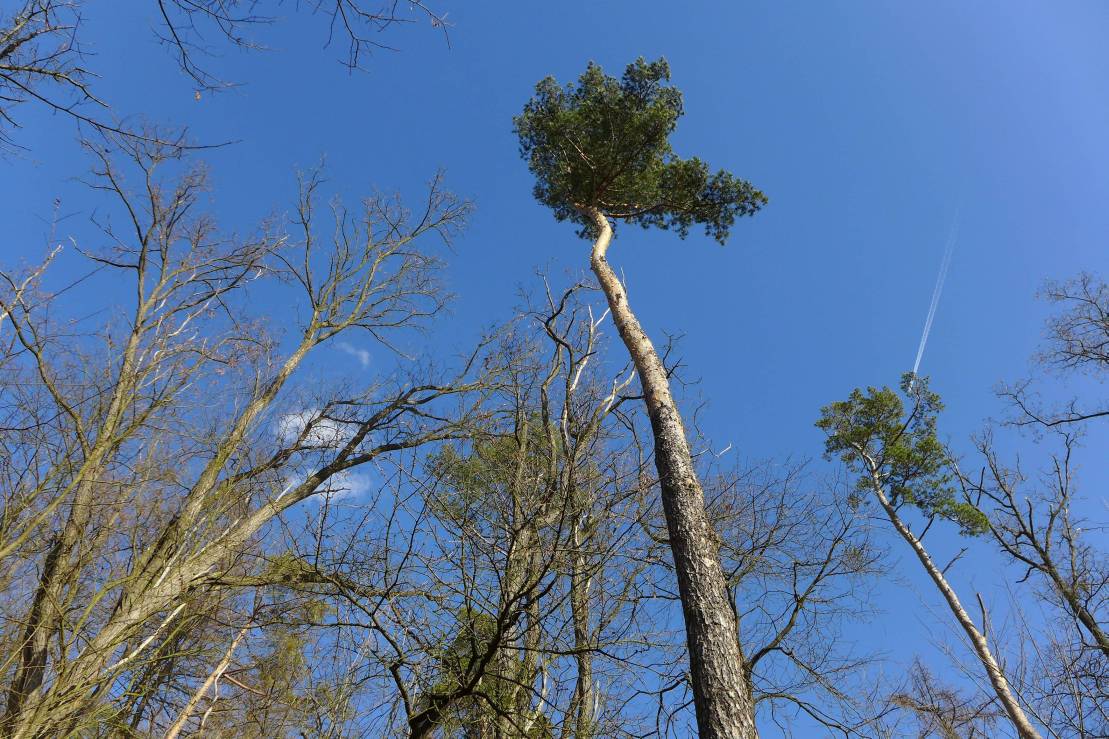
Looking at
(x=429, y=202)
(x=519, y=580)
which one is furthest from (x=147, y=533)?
(x=429, y=202)

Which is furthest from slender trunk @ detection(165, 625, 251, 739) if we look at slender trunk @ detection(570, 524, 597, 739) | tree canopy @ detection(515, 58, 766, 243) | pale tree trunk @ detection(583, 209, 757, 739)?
tree canopy @ detection(515, 58, 766, 243)

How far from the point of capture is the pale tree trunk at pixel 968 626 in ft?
26.1

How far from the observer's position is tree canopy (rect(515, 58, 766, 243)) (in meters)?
9.02

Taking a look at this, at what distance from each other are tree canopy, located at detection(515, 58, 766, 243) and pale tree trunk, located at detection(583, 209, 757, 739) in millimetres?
4389

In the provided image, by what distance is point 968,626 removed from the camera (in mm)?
9594

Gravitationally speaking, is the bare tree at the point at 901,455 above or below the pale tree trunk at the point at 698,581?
above

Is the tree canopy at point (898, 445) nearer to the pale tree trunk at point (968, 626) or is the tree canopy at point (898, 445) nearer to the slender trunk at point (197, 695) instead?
the pale tree trunk at point (968, 626)

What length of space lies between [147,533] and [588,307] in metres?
4.60

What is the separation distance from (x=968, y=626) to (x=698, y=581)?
8.60 metres

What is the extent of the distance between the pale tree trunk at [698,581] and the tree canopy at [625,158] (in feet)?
14.4

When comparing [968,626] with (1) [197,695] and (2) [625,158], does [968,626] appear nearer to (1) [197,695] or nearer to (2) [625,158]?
(2) [625,158]

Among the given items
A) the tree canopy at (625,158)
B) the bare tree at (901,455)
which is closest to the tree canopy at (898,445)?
the bare tree at (901,455)

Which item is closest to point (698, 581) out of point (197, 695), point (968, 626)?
point (197, 695)

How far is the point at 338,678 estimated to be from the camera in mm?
3199
